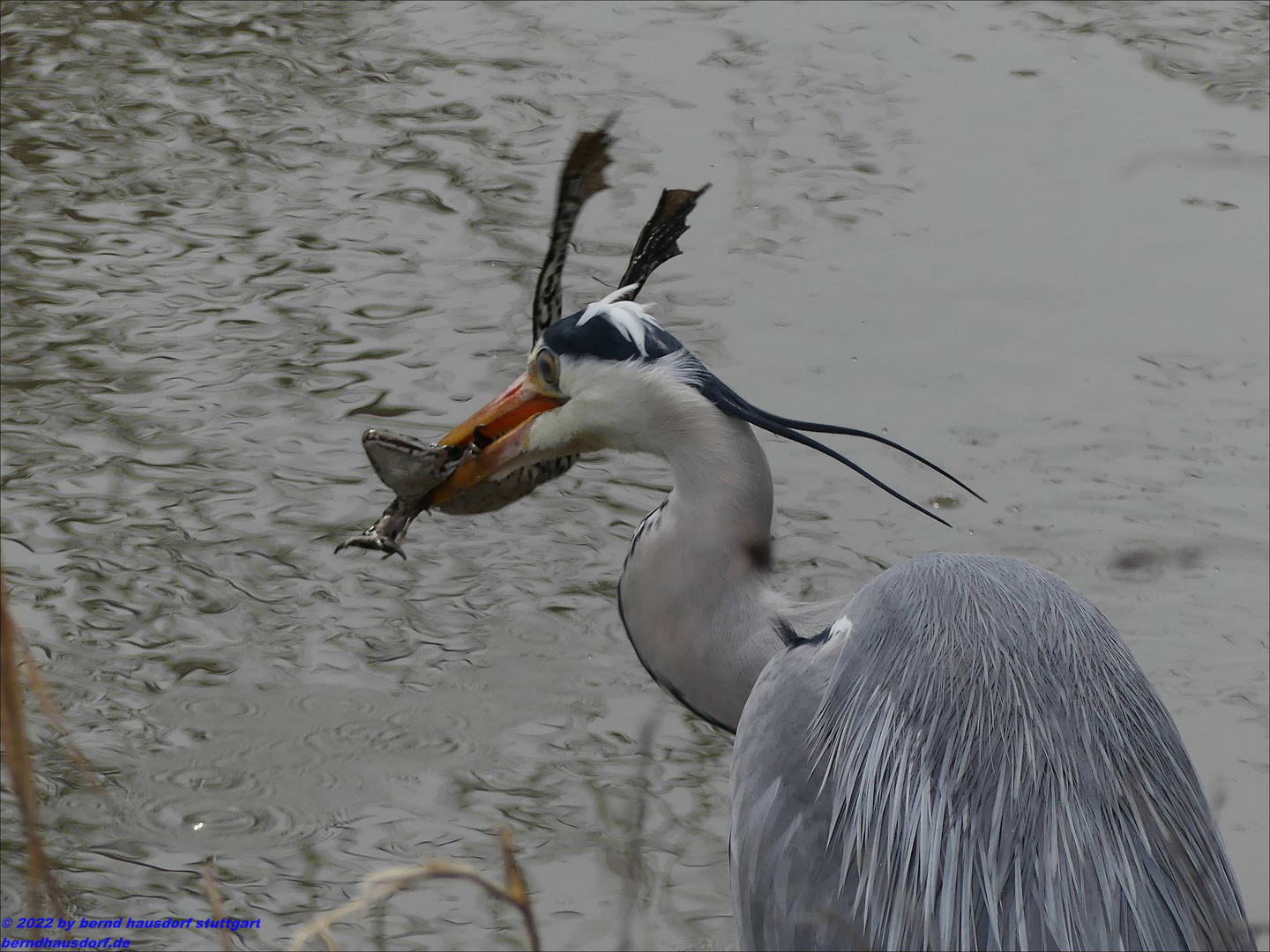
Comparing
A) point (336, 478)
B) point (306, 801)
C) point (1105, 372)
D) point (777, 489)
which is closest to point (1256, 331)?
point (1105, 372)

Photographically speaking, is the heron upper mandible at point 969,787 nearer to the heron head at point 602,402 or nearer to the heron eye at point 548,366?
the heron head at point 602,402

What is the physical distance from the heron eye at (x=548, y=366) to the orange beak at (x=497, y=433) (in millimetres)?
44

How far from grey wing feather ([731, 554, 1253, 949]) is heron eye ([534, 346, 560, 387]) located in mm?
861

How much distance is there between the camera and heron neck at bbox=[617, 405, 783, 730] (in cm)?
287

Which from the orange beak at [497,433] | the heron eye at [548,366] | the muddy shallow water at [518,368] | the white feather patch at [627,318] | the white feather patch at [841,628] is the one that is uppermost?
the white feather patch at [627,318]

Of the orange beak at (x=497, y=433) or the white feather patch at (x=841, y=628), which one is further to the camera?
the orange beak at (x=497, y=433)

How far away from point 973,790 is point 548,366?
1276 millimetres

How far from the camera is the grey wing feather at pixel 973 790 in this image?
201 cm

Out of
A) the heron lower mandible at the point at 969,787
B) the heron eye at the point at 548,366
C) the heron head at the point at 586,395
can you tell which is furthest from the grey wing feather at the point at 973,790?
the heron eye at the point at 548,366

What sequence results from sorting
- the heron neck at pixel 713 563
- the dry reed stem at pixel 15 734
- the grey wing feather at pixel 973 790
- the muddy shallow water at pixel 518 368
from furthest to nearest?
1. the muddy shallow water at pixel 518 368
2. the heron neck at pixel 713 563
3. the grey wing feather at pixel 973 790
4. the dry reed stem at pixel 15 734

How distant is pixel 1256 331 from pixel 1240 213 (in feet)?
2.30

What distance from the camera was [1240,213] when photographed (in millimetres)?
5438

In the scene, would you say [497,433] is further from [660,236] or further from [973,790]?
[973,790]

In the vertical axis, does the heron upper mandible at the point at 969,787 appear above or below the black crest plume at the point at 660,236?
below
